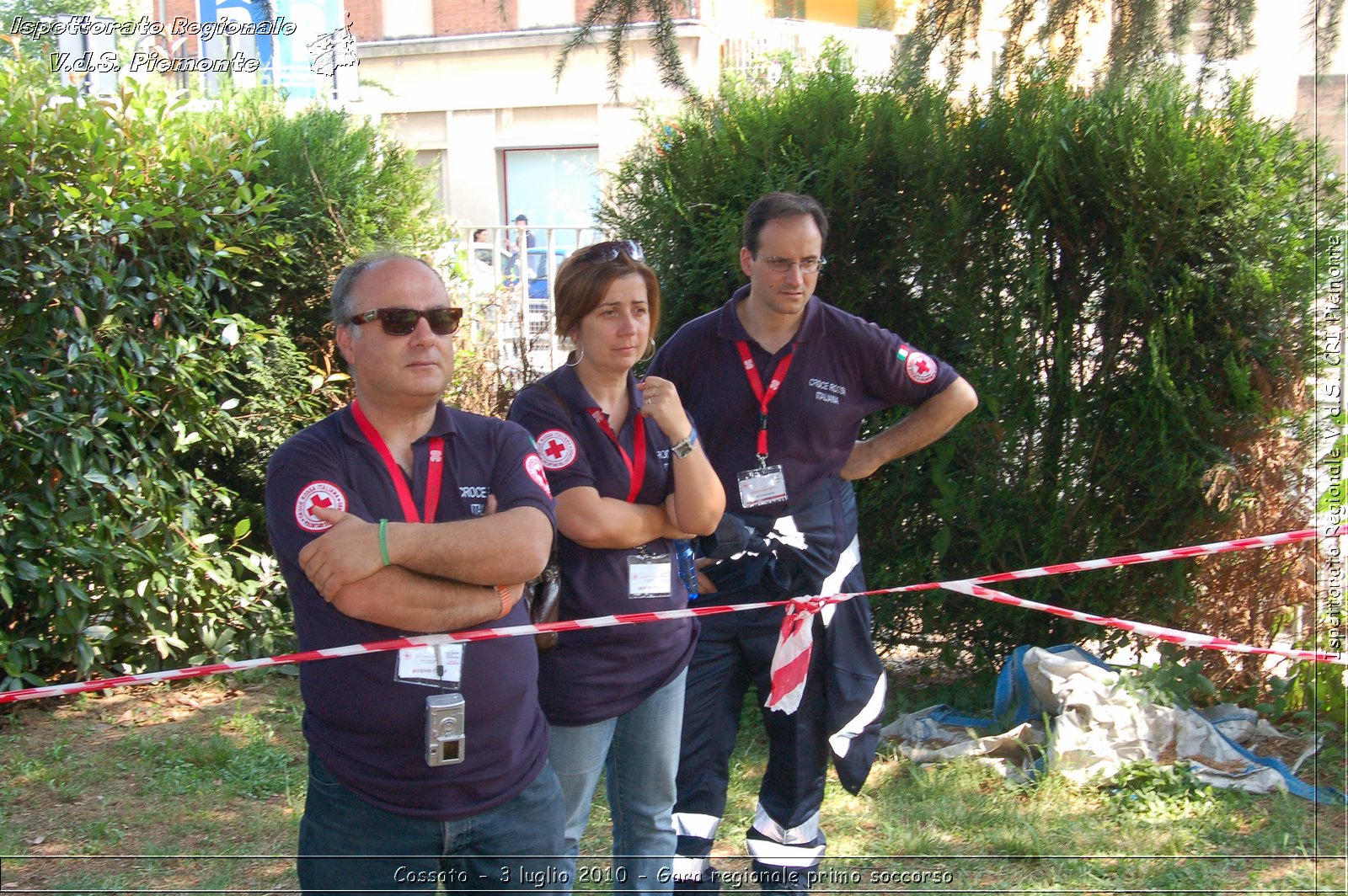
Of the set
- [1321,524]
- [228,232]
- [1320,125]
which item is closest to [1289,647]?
[1321,524]

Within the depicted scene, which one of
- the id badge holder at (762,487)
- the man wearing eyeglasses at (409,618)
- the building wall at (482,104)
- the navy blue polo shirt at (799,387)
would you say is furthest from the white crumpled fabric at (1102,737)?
the building wall at (482,104)

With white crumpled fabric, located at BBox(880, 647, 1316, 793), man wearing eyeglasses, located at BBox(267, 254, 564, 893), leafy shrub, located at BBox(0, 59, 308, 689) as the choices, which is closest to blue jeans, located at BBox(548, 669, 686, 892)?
man wearing eyeglasses, located at BBox(267, 254, 564, 893)

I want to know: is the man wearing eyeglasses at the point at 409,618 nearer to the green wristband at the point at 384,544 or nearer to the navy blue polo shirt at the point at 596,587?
the green wristband at the point at 384,544

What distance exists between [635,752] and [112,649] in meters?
3.67

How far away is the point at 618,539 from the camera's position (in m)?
3.01

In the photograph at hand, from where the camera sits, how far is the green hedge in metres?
4.74

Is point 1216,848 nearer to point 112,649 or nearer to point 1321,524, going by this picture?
point 1321,524

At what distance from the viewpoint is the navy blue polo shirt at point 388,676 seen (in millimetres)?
2375

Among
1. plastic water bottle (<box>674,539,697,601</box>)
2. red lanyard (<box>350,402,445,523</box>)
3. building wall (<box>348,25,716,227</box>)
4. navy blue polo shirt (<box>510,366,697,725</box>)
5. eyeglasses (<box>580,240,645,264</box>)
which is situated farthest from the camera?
building wall (<box>348,25,716,227</box>)

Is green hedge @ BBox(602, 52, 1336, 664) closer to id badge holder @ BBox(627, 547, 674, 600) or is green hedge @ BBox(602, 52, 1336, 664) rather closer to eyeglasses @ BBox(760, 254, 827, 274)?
eyeglasses @ BBox(760, 254, 827, 274)

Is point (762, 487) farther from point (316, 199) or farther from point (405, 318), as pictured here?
point (316, 199)

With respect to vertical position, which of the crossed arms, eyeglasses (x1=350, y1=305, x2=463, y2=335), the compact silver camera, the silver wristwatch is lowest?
the compact silver camera

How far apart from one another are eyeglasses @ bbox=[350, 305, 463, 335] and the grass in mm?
2360

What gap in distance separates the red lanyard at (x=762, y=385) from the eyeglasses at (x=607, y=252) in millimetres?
635
